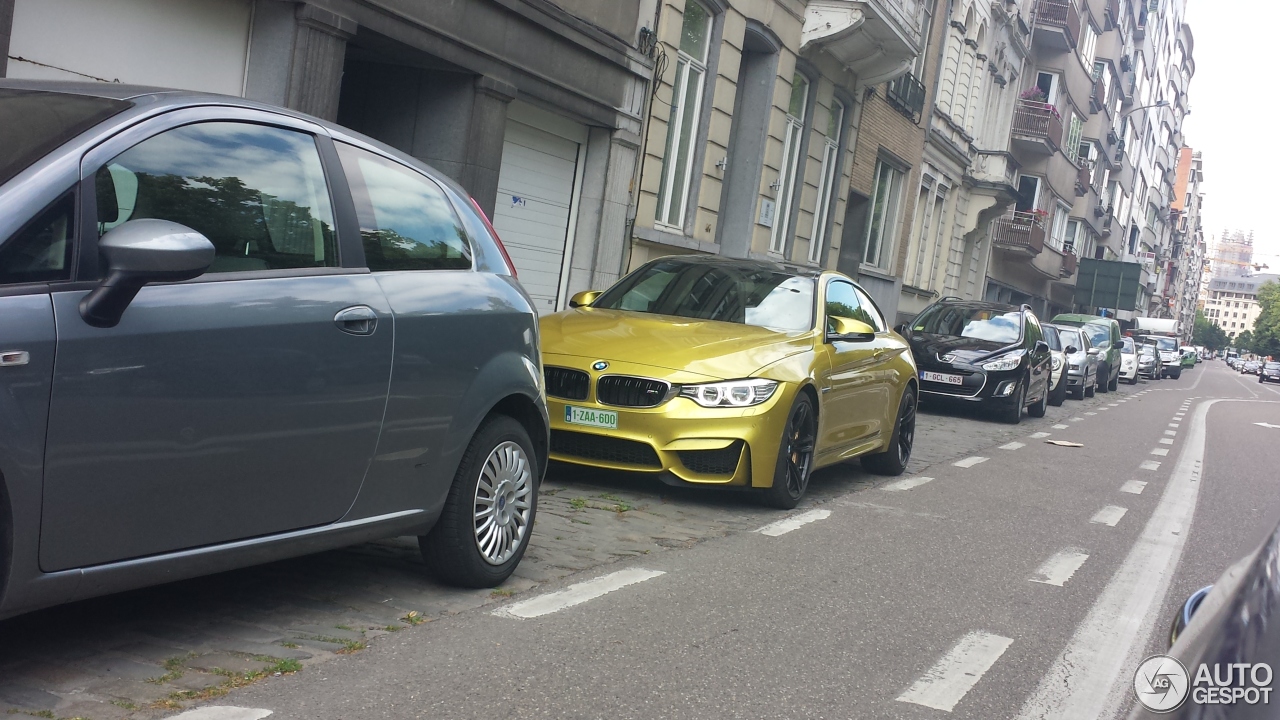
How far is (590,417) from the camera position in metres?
7.59

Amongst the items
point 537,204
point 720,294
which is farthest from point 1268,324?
point 720,294

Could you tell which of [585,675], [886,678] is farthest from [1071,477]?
[585,675]

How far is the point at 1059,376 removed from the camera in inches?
911

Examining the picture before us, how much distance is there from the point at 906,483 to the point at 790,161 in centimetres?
1330

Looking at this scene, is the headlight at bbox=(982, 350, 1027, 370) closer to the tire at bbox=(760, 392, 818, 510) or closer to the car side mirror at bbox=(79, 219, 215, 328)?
the tire at bbox=(760, 392, 818, 510)

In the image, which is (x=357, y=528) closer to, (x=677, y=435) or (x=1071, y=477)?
(x=677, y=435)

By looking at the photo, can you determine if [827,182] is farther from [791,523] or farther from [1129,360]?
[1129,360]

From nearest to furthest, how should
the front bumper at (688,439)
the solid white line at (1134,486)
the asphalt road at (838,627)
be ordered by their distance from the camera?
the asphalt road at (838,627)
the front bumper at (688,439)
the solid white line at (1134,486)

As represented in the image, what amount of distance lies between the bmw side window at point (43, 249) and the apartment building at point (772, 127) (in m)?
13.0

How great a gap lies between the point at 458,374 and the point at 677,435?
9.22 ft

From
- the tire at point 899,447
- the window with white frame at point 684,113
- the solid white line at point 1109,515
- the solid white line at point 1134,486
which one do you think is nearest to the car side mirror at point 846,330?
the tire at point 899,447

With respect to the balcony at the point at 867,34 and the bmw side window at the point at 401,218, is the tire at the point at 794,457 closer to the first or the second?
the bmw side window at the point at 401,218

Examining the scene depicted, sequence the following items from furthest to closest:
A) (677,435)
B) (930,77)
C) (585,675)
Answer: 1. (930,77)
2. (677,435)
3. (585,675)

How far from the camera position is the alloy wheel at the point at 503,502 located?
5098mm
